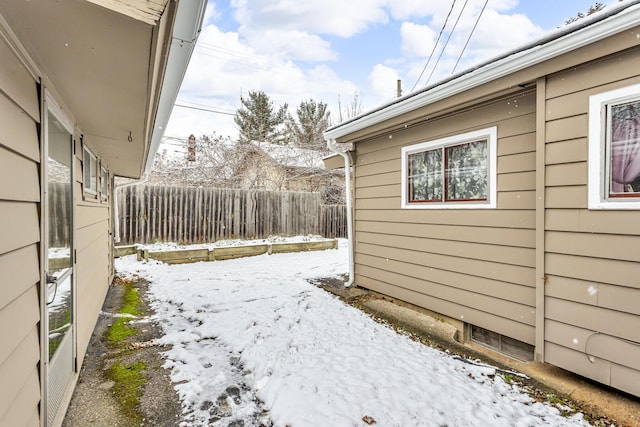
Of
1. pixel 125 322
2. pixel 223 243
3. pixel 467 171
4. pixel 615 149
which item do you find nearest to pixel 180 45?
pixel 615 149

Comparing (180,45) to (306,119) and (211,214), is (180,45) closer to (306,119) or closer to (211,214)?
(211,214)

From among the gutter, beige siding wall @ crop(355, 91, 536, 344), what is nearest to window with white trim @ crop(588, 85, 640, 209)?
beige siding wall @ crop(355, 91, 536, 344)

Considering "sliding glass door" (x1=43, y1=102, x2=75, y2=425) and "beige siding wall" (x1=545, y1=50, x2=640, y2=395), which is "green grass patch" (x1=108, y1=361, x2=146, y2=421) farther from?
"beige siding wall" (x1=545, y1=50, x2=640, y2=395)

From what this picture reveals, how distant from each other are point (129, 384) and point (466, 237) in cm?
337

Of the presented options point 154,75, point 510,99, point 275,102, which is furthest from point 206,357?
point 275,102

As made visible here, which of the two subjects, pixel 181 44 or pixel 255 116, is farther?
pixel 255 116

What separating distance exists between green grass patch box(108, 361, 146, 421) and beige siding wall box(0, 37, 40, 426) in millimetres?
759

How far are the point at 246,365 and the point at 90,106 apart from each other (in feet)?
7.71

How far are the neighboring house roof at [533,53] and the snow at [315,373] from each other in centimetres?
252

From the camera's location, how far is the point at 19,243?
139 cm

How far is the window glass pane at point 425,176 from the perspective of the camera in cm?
394

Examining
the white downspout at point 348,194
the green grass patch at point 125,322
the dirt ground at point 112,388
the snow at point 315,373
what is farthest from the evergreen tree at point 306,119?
the dirt ground at point 112,388

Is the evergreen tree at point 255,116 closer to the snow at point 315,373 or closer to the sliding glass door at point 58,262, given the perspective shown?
the snow at point 315,373

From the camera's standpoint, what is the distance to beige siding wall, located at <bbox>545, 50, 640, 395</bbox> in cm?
225
